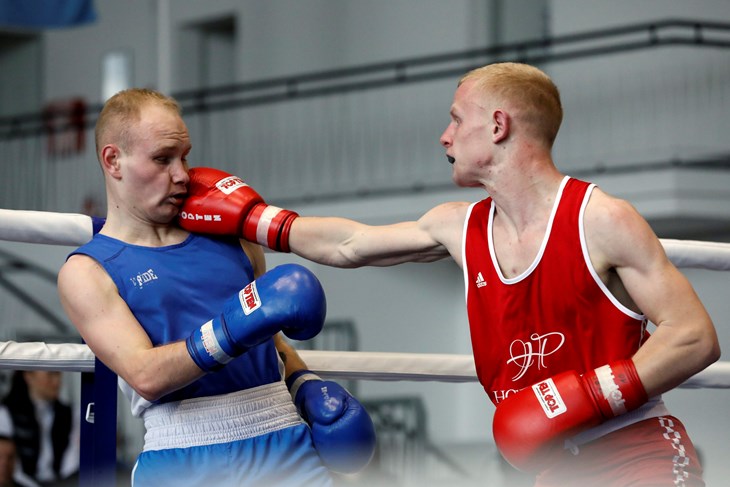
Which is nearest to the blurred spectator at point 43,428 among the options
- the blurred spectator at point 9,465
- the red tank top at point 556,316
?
the blurred spectator at point 9,465

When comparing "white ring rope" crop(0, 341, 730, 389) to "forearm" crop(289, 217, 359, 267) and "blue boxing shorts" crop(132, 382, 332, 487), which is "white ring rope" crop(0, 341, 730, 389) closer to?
"forearm" crop(289, 217, 359, 267)

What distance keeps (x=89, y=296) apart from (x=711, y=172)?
569 centimetres

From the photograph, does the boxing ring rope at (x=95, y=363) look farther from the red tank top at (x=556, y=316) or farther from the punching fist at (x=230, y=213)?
the red tank top at (x=556, y=316)

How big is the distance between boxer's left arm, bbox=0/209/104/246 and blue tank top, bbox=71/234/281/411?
0.05 metres

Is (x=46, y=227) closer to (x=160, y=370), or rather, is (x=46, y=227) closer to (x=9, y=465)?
(x=160, y=370)

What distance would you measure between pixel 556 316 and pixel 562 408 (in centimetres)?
19

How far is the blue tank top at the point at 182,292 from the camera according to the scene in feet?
6.73

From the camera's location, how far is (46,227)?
212 centimetres

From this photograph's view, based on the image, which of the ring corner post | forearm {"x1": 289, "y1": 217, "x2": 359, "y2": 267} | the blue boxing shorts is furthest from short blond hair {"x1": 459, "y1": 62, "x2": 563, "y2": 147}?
the ring corner post

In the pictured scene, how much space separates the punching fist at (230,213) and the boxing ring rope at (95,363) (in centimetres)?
21

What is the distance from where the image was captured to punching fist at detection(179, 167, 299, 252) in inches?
86.5

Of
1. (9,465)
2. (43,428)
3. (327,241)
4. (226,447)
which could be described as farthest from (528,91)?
(43,428)

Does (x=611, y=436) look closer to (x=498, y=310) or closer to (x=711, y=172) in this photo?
(x=498, y=310)

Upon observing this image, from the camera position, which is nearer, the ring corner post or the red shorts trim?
the red shorts trim
